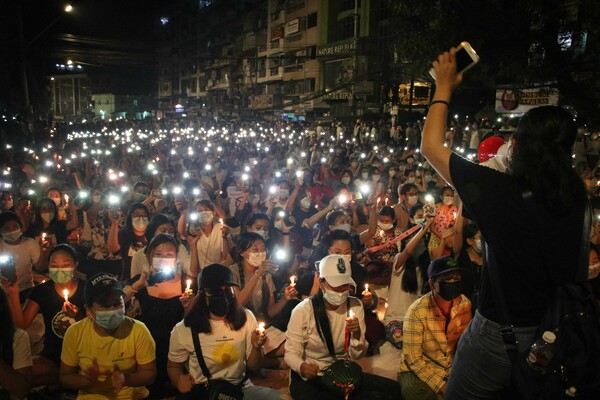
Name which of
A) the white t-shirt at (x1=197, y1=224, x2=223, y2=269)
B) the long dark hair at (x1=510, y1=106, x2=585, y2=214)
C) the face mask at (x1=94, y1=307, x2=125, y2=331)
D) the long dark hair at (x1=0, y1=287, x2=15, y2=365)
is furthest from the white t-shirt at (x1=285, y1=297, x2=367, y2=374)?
the white t-shirt at (x1=197, y1=224, x2=223, y2=269)

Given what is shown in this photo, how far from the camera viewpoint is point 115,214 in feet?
25.6

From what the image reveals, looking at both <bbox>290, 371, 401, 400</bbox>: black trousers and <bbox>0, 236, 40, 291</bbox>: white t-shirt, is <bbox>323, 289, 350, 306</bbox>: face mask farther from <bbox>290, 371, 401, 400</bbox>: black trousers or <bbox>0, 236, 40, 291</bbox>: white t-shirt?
<bbox>0, 236, 40, 291</bbox>: white t-shirt

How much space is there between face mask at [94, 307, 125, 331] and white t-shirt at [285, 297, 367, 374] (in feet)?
4.31

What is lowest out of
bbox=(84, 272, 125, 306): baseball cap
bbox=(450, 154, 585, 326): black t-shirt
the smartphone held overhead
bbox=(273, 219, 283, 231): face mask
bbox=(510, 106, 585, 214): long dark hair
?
bbox=(273, 219, 283, 231): face mask

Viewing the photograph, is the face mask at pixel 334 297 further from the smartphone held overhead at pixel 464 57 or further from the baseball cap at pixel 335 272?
the smartphone held overhead at pixel 464 57

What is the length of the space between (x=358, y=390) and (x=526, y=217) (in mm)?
2707

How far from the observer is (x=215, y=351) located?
4.04 m

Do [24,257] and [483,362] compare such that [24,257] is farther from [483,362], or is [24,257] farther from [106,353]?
[483,362]

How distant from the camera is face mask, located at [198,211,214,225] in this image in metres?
7.16

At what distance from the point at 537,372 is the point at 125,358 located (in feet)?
9.68

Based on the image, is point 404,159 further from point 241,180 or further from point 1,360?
point 1,360

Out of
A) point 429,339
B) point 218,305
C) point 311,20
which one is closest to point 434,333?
point 429,339

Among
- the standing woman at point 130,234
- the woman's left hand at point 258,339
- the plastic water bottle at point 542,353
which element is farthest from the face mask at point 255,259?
the plastic water bottle at point 542,353

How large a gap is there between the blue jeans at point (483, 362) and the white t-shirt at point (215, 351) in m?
2.21
